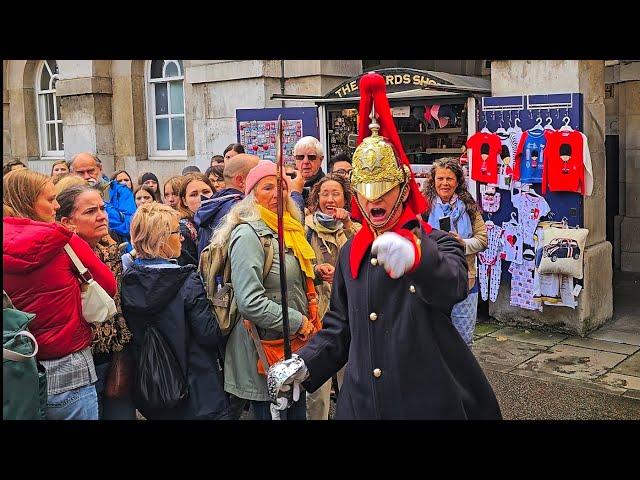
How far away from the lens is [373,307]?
321 cm

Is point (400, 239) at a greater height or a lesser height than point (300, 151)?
lesser

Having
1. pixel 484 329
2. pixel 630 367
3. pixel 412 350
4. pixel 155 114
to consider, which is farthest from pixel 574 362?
pixel 155 114

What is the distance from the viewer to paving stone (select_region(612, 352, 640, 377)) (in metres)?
6.66

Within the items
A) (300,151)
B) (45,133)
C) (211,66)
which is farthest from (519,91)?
(45,133)

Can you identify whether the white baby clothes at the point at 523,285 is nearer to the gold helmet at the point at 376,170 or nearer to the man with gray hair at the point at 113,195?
the man with gray hair at the point at 113,195

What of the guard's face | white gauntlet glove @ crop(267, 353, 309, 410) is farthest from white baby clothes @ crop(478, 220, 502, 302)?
the guard's face

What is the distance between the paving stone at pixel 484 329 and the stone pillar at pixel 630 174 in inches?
123

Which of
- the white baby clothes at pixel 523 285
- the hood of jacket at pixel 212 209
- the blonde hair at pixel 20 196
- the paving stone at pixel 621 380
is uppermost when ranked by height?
the blonde hair at pixel 20 196

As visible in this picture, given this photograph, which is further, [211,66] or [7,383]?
[211,66]

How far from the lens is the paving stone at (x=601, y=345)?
7230 mm

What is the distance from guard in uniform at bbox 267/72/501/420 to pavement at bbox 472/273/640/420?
2.81 meters

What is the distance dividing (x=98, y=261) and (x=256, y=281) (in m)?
0.78

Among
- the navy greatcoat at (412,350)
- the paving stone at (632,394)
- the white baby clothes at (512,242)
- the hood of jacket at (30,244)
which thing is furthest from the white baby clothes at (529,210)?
the hood of jacket at (30,244)

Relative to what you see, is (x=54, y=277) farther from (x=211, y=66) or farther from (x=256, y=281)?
(x=211, y=66)
